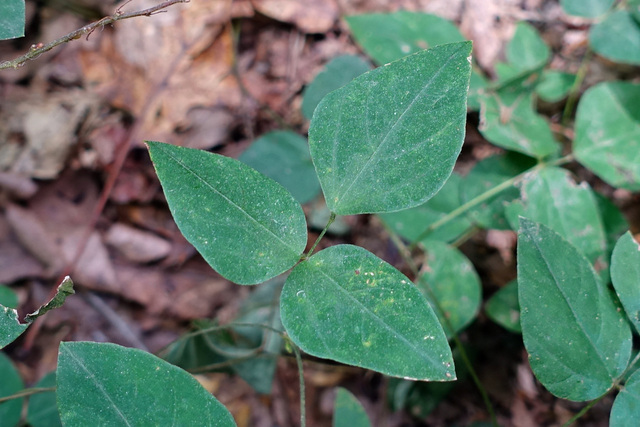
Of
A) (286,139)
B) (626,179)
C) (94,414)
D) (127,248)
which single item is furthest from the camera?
(127,248)

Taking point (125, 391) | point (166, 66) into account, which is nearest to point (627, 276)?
point (125, 391)

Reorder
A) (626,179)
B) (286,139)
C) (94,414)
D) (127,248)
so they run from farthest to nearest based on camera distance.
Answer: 1. (127,248)
2. (286,139)
3. (626,179)
4. (94,414)

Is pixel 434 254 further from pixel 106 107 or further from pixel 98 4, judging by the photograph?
pixel 98 4

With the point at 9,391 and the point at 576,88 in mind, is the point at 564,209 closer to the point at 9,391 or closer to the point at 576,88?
the point at 576,88

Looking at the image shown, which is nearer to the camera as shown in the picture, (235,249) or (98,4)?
(235,249)

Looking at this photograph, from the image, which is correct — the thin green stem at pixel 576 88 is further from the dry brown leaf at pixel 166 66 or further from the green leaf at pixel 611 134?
the dry brown leaf at pixel 166 66

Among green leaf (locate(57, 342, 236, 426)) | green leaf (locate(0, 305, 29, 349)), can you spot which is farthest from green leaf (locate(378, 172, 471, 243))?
green leaf (locate(0, 305, 29, 349))

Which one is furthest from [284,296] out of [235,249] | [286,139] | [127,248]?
[127,248]
